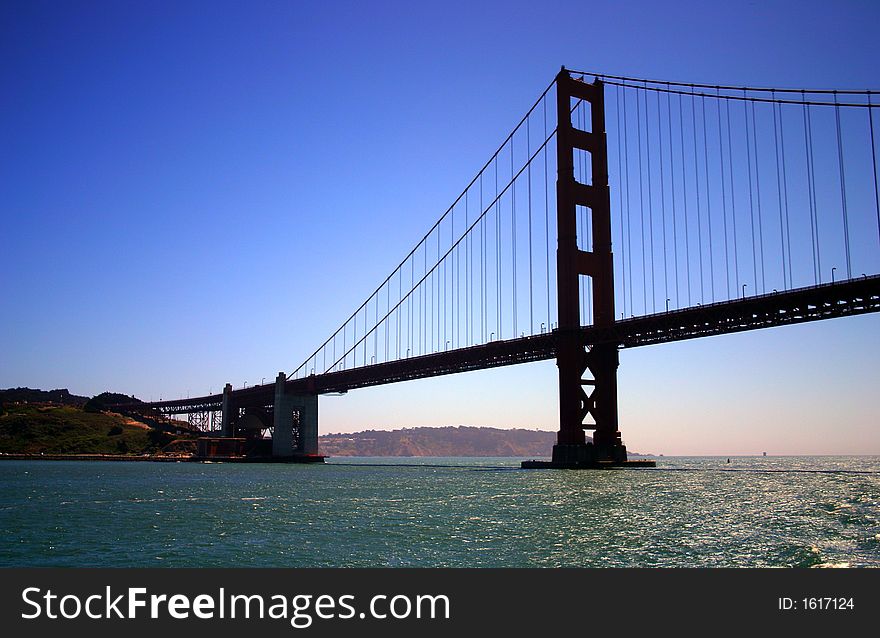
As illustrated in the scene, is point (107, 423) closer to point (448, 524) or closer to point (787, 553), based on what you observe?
point (448, 524)

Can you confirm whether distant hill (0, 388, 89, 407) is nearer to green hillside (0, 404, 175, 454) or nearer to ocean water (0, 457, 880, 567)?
green hillside (0, 404, 175, 454)

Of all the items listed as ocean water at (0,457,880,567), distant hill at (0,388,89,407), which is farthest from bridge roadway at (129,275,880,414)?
distant hill at (0,388,89,407)

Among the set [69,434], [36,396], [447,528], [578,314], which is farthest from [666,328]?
[36,396]

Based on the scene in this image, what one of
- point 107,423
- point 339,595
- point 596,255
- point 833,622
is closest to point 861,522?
point 833,622

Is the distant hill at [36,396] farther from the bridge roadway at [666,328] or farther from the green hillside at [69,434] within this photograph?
the bridge roadway at [666,328]

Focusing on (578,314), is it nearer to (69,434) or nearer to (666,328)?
(666,328)

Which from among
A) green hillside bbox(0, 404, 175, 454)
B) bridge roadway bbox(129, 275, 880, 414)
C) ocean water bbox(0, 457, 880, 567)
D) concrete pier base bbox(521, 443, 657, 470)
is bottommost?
ocean water bbox(0, 457, 880, 567)
